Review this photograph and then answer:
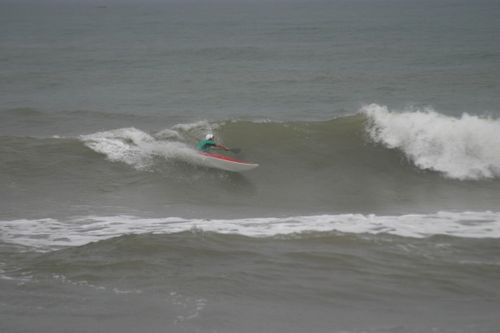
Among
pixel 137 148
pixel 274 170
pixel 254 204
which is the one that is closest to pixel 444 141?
pixel 274 170

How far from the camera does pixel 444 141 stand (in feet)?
62.1

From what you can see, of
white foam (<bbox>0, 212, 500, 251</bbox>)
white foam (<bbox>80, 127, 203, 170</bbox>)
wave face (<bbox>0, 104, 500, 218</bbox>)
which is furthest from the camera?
white foam (<bbox>80, 127, 203, 170</bbox>)

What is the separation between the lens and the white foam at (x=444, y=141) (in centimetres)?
1773

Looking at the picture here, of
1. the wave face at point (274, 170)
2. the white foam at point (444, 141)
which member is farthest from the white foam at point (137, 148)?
the white foam at point (444, 141)

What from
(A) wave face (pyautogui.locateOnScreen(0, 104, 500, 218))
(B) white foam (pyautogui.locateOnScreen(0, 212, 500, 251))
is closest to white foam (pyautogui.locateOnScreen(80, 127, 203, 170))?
(A) wave face (pyautogui.locateOnScreen(0, 104, 500, 218))

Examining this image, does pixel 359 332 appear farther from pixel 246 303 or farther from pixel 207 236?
pixel 207 236

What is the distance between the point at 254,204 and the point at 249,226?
2340mm

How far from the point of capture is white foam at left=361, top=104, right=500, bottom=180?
17.7 meters

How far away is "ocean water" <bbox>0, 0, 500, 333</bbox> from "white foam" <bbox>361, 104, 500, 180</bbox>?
58mm

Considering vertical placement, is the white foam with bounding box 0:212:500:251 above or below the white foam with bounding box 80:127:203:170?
below

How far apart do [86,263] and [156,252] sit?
3.74 ft

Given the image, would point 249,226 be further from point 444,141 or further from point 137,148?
point 444,141

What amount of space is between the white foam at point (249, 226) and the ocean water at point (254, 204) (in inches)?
2.3

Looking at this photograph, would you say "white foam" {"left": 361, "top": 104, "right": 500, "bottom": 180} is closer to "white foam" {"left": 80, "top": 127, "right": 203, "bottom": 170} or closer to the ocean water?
the ocean water
